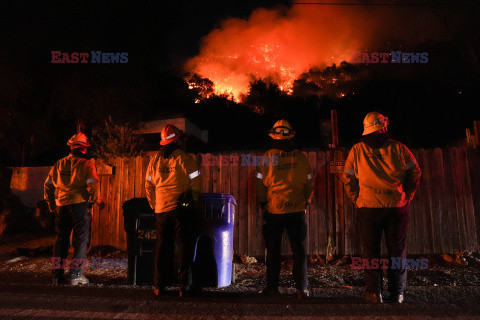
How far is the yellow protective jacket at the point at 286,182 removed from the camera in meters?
4.22

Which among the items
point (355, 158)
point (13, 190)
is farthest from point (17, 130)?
point (355, 158)

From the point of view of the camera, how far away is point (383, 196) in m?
3.81

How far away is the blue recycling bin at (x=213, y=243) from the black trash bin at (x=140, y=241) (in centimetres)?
72

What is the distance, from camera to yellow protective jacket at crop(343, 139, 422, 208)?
3.80 meters

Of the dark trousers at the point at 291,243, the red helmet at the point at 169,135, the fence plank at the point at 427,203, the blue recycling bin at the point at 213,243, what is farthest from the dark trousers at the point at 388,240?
the fence plank at the point at 427,203

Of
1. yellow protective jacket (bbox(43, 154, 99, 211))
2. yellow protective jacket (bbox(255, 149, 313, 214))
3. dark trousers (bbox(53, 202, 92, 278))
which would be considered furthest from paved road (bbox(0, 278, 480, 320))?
yellow protective jacket (bbox(43, 154, 99, 211))

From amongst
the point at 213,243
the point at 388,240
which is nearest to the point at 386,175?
the point at 388,240

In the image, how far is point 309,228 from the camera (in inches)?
248

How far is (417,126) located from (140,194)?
56.0ft

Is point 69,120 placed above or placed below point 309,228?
above

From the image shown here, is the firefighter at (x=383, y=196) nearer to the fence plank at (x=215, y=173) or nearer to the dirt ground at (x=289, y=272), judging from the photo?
the dirt ground at (x=289, y=272)

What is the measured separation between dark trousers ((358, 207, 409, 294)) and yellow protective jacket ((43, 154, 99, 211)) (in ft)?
12.7

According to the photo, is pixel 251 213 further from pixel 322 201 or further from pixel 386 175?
pixel 386 175

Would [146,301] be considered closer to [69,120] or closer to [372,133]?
[372,133]
